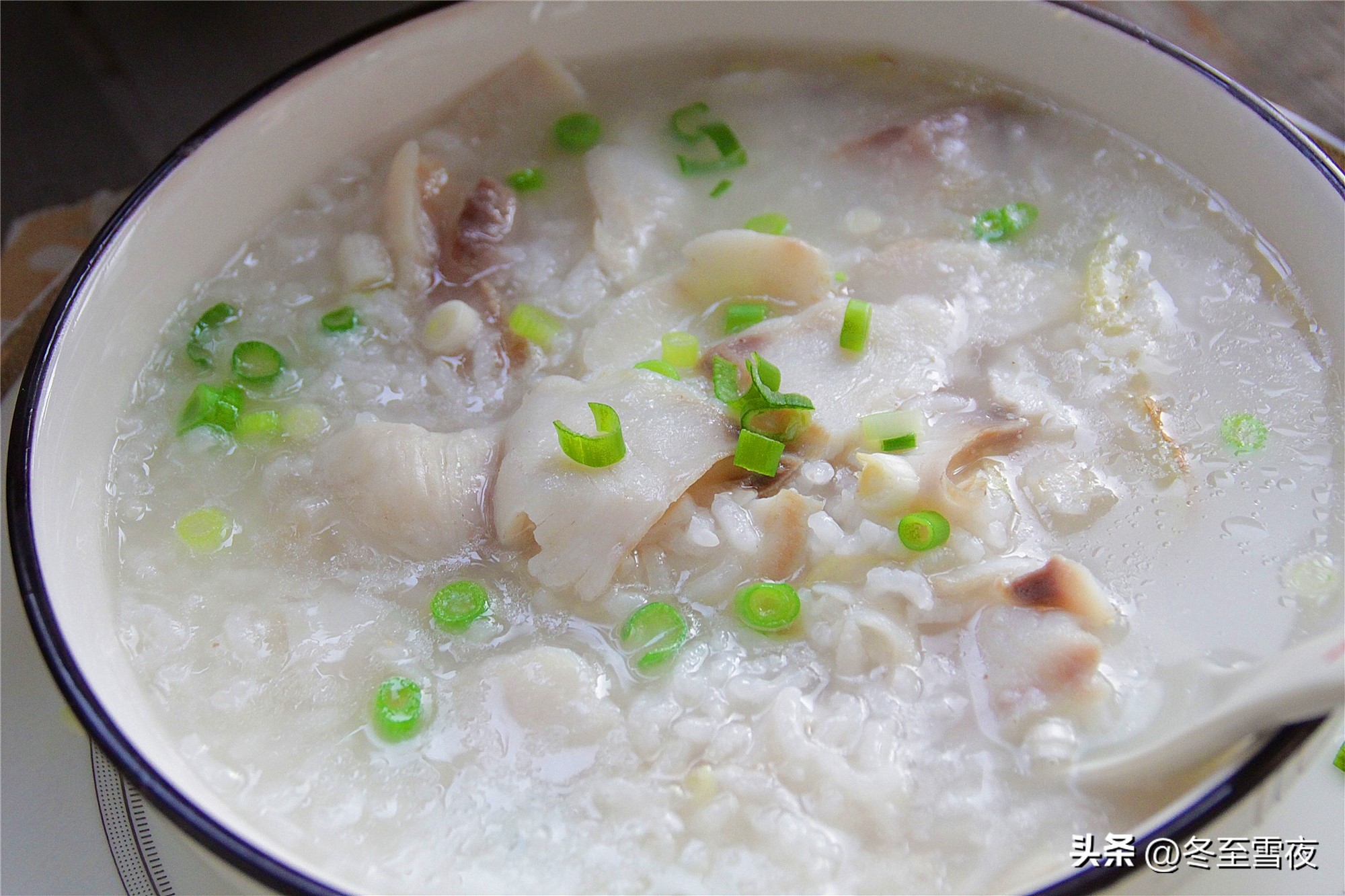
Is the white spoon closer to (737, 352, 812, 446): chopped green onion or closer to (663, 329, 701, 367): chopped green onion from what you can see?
(737, 352, 812, 446): chopped green onion

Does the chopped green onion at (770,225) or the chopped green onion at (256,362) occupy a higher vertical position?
the chopped green onion at (770,225)

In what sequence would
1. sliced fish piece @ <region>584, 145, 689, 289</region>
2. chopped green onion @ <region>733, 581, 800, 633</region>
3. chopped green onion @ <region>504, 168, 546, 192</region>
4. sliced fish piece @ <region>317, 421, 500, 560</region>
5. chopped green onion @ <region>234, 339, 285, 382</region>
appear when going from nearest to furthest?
chopped green onion @ <region>733, 581, 800, 633</region> < sliced fish piece @ <region>317, 421, 500, 560</region> < chopped green onion @ <region>234, 339, 285, 382</region> < sliced fish piece @ <region>584, 145, 689, 289</region> < chopped green onion @ <region>504, 168, 546, 192</region>

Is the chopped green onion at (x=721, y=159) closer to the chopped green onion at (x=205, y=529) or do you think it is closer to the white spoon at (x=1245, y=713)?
the chopped green onion at (x=205, y=529)

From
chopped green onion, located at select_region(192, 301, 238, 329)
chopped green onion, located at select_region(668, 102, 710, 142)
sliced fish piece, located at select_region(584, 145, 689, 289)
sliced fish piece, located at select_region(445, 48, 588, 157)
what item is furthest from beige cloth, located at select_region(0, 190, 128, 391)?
chopped green onion, located at select_region(668, 102, 710, 142)

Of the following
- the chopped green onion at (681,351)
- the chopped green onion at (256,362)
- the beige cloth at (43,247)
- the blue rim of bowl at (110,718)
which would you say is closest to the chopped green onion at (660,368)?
the chopped green onion at (681,351)

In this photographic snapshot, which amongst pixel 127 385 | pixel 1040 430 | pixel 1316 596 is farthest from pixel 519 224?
pixel 1316 596

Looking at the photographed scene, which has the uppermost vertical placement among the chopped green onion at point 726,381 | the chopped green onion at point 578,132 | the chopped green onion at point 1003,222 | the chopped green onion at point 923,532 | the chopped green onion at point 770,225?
the chopped green onion at point 1003,222

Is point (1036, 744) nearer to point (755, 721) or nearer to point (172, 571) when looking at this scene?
point (755, 721)

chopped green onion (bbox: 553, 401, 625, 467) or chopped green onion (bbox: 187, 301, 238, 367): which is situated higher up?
chopped green onion (bbox: 553, 401, 625, 467)
